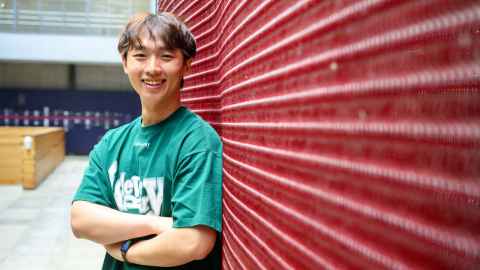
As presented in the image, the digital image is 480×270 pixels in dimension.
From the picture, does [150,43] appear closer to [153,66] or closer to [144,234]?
[153,66]

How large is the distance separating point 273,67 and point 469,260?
0.73 metres

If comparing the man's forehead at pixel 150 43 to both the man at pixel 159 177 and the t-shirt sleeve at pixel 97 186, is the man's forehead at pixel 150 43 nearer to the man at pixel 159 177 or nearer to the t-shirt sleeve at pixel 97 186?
the man at pixel 159 177

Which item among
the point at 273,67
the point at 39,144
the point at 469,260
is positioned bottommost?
the point at 39,144

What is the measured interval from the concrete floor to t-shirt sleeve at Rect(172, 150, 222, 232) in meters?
4.34

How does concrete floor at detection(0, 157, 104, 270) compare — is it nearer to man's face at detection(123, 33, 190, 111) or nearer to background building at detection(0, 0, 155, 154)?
man's face at detection(123, 33, 190, 111)

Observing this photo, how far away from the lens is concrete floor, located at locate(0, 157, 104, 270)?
5.76 meters

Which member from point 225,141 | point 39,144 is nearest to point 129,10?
point 39,144

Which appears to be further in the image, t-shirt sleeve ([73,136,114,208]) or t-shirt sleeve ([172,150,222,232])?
t-shirt sleeve ([73,136,114,208])

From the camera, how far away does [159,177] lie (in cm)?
173

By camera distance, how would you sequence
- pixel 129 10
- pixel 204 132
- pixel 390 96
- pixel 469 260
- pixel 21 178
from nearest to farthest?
pixel 469 260, pixel 390 96, pixel 204 132, pixel 21 178, pixel 129 10

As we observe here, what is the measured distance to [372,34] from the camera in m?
0.71

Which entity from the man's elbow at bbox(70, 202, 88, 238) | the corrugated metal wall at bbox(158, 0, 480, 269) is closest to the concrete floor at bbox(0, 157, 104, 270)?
the man's elbow at bbox(70, 202, 88, 238)

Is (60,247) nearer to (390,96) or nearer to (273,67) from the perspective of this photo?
(273,67)

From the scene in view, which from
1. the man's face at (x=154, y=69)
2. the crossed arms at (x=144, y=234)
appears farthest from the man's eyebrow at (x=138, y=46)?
the crossed arms at (x=144, y=234)
